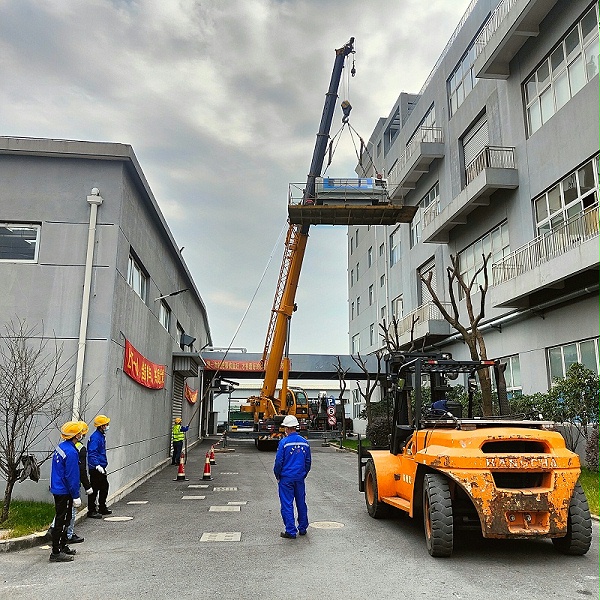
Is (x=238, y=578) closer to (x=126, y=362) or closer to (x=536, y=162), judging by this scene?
(x=126, y=362)

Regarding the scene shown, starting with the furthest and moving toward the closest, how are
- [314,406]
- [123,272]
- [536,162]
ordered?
[314,406] → [536,162] → [123,272]

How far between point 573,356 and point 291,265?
9.97 m

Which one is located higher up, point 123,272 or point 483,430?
point 123,272

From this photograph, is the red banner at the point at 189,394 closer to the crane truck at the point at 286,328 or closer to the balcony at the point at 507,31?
the crane truck at the point at 286,328

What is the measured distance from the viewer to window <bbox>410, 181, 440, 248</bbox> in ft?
91.5

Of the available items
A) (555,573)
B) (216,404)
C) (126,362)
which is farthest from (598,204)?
(216,404)

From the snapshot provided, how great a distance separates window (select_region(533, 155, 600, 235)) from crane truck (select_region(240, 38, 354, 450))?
726cm

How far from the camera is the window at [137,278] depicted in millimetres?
13679

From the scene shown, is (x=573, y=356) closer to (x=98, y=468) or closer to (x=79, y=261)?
(x=98, y=468)

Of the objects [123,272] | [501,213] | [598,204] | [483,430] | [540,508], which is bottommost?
[540,508]

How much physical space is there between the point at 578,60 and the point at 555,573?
14.7m

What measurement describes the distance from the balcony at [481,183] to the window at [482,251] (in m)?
1.15

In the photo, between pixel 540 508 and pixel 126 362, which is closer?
pixel 540 508

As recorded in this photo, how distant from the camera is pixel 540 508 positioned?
6.59 meters
